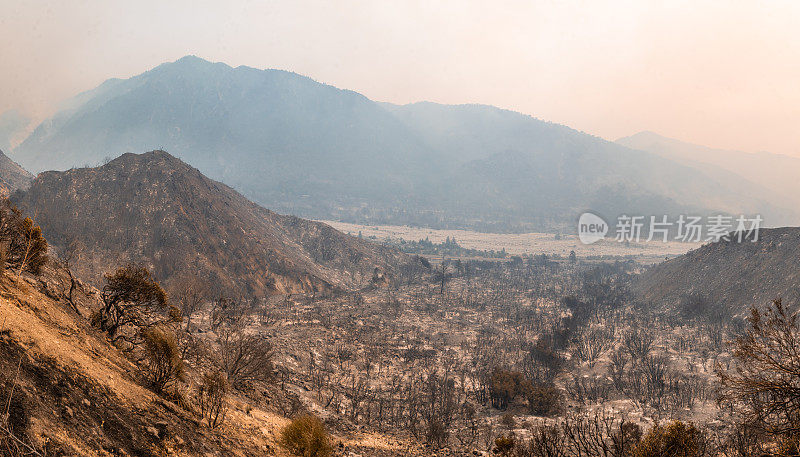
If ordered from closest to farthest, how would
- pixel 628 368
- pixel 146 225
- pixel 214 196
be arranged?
pixel 628 368 < pixel 146 225 < pixel 214 196

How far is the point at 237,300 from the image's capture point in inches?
1933

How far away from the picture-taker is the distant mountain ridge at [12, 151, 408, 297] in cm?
5103

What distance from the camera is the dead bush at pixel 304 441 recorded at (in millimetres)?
11574

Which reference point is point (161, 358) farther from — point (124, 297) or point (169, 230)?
point (169, 230)

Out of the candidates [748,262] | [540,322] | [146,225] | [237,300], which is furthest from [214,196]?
[748,262]

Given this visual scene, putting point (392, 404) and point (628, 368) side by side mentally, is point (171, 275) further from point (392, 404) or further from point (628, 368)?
point (628, 368)

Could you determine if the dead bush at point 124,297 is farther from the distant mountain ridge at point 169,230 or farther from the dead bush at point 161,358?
the distant mountain ridge at point 169,230

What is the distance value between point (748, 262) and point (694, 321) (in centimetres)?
1809

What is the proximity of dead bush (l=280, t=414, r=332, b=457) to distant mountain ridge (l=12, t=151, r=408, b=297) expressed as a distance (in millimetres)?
42783

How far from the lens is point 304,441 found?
1164 centimetres

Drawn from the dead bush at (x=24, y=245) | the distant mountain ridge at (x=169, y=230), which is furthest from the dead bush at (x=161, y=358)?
the distant mountain ridge at (x=169, y=230)

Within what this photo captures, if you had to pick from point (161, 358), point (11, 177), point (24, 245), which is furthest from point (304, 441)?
point (11, 177)

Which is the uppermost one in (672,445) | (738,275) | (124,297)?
(738,275)

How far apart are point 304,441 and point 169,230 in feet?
179
